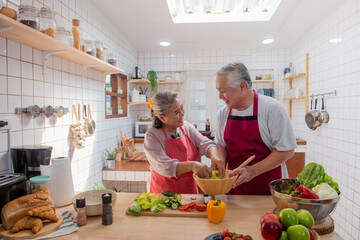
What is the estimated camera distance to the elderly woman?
1.71 m

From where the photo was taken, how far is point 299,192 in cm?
115

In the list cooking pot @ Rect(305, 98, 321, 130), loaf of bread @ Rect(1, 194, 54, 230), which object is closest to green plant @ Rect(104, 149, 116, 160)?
loaf of bread @ Rect(1, 194, 54, 230)

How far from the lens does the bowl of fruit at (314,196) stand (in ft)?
3.55

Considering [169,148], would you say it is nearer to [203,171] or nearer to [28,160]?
[203,171]

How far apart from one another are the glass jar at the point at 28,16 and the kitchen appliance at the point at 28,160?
2.40 feet

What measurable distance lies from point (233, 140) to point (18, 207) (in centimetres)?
133

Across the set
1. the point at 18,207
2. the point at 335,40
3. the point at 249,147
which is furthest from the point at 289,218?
the point at 335,40

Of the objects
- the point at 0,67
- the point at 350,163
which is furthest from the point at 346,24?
the point at 0,67

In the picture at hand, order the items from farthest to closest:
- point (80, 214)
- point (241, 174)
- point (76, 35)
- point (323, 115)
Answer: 1. point (323, 115)
2. point (76, 35)
3. point (241, 174)
4. point (80, 214)

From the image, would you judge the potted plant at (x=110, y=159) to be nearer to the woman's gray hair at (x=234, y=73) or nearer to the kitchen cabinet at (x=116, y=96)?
the kitchen cabinet at (x=116, y=96)

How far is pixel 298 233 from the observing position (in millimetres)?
878

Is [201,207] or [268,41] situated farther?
[268,41]

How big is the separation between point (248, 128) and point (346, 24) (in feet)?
6.50

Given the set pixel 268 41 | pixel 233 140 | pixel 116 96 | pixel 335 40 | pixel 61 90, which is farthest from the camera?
pixel 268 41
